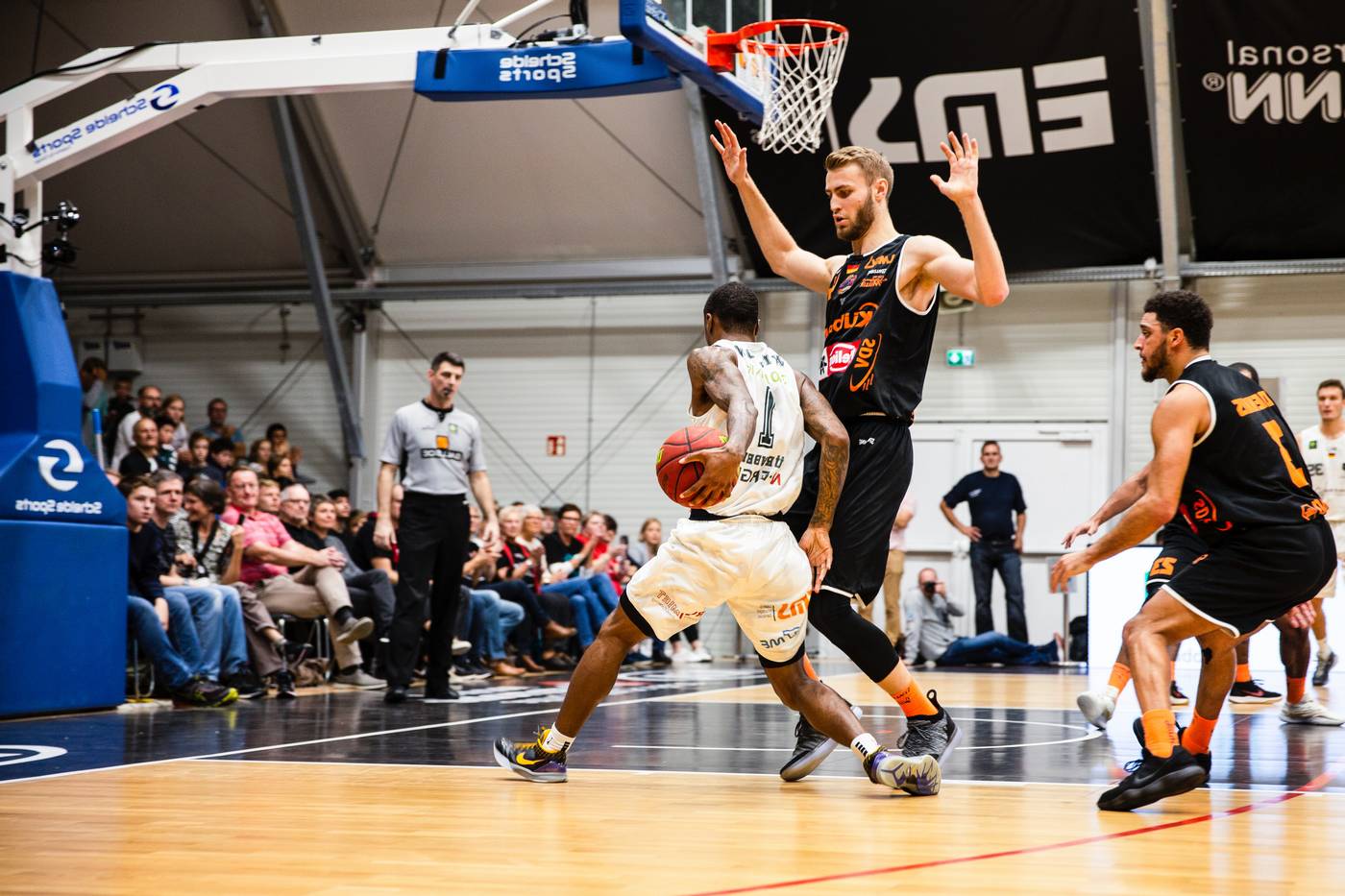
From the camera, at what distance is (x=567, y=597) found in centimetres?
1451

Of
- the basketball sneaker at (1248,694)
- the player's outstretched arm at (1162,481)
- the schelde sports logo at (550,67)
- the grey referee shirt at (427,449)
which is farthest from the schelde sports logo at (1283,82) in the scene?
the player's outstretched arm at (1162,481)

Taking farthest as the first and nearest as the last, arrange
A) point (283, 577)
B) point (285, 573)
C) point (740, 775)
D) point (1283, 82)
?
point (1283, 82) → point (285, 573) → point (283, 577) → point (740, 775)

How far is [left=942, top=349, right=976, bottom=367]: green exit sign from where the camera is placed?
1828 centimetres

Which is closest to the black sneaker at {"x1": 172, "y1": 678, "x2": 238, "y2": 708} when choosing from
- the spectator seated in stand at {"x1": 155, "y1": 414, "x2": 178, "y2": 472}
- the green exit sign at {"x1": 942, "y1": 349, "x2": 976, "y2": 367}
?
the spectator seated in stand at {"x1": 155, "y1": 414, "x2": 178, "y2": 472}

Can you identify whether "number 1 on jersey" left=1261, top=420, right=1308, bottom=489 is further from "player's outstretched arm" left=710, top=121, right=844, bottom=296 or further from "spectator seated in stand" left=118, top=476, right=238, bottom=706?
"spectator seated in stand" left=118, top=476, right=238, bottom=706

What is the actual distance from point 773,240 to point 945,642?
11.5 metres

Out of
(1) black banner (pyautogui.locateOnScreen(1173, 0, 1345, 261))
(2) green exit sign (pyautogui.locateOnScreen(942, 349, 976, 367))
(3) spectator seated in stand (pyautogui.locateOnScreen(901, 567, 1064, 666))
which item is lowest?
(3) spectator seated in stand (pyautogui.locateOnScreen(901, 567, 1064, 666))

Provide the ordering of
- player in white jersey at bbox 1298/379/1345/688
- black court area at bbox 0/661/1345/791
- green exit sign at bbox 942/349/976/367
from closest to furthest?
black court area at bbox 0/661/1345/791 → player in white jersey at bbox 1298/379/1345/688 → green exit sign at bbox 942/349/976/367

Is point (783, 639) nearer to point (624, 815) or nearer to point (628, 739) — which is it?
point (624, 815)

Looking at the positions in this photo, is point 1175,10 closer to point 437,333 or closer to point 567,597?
point 567,597

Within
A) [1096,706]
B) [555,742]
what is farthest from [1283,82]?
[555,742]

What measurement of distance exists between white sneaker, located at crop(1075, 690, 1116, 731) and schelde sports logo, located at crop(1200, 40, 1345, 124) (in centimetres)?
1039

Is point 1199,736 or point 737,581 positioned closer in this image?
point 737,581

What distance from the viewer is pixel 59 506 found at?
8.30 metres
